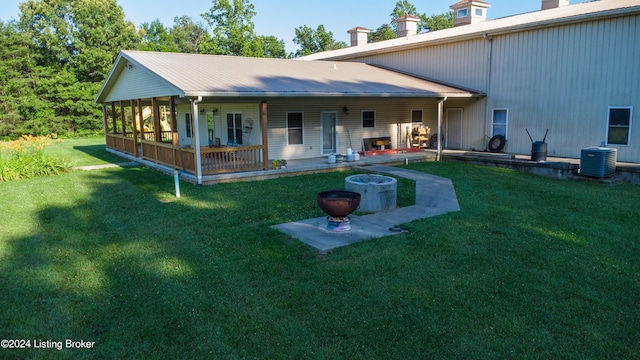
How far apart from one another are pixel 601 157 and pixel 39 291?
1249 centimetres

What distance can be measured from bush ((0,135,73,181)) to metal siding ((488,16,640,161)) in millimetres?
15049

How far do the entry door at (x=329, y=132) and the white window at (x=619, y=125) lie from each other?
28.5 ft

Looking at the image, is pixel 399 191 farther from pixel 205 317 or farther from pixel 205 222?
pixel 205 317

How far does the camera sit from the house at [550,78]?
1263 cm

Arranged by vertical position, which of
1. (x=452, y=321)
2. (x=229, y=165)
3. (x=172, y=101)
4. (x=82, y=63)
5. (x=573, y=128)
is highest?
(x=82, y=63)

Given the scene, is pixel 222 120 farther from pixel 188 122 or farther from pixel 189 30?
pixel 189 30

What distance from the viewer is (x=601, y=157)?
448 inches

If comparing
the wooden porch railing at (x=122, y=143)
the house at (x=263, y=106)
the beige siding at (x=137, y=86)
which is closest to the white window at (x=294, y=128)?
the house at (x=263, y=106)

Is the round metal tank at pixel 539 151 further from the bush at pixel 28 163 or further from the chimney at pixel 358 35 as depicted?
the chimney at pixel 358 35

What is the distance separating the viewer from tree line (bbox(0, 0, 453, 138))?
30.0 metres

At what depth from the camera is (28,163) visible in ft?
42.1

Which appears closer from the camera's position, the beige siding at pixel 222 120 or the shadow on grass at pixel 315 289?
the shadow on grass at pixel 315 289

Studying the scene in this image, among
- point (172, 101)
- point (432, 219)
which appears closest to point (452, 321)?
point (432, 219)

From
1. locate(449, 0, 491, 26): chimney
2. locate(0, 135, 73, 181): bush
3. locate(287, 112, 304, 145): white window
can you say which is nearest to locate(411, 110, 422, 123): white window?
locate(287, 112, 304, 145): white window
